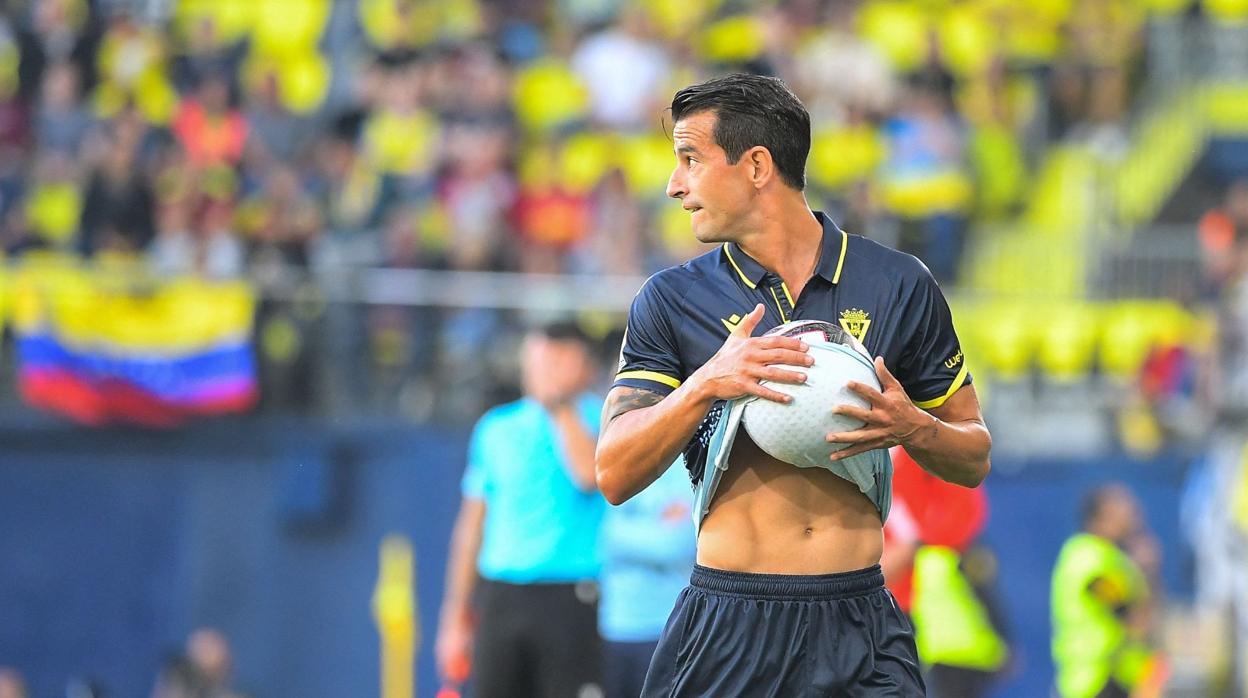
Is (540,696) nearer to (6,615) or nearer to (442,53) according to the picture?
(6,615)

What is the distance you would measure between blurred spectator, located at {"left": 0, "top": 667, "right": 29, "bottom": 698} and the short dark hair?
897cm

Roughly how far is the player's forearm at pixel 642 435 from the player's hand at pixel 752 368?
52mm

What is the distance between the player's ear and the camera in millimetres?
4461

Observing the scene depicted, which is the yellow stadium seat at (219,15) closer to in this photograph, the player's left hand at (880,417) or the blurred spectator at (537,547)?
the blurred spectator at (537,547)

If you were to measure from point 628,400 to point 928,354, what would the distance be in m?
0.73

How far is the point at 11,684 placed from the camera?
39.9 feet

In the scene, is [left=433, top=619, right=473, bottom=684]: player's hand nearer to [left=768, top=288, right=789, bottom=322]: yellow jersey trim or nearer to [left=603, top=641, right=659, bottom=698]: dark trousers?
[left=603, top=641, right=659, bottom=698]: dark trousers

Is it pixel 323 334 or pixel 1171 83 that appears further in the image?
pixel 1171 83

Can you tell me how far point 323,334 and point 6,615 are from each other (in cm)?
286

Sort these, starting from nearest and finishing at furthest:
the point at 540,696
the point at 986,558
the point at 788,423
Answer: the point at 788,423, the point at 540,696, the point at 986,558

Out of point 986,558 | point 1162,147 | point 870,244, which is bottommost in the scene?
point 986,558

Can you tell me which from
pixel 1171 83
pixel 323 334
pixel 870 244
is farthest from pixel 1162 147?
pixel 870 244

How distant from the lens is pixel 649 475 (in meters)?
4.35

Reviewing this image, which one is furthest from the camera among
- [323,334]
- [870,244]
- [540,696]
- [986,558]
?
[323,334]
